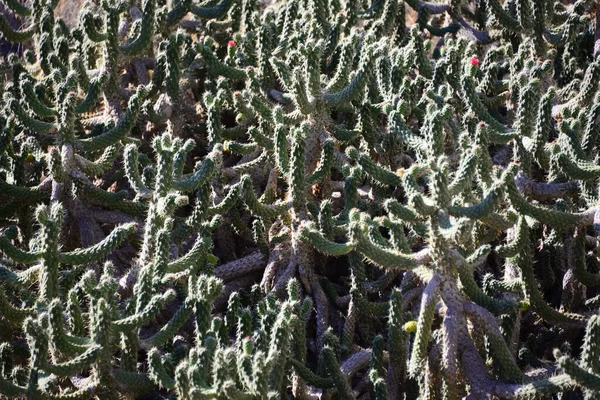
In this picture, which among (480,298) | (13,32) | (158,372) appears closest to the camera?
(158,372)

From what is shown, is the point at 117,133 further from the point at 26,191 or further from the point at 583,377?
the point at 583,377

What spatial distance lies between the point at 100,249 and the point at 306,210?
1.17m

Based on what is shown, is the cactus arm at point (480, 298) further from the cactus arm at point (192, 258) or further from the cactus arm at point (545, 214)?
the cactus arm at point (192, 258)

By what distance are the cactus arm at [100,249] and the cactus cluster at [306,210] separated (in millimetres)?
12

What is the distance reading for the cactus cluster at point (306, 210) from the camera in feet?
13.4

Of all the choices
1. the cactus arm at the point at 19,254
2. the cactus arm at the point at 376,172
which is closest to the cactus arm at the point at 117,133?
the cactus arm at the point at 19,254

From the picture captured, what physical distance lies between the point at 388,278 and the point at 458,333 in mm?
874

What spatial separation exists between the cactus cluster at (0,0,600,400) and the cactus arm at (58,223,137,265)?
12 mm

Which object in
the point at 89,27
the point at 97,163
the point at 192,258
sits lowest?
the point at 192,258

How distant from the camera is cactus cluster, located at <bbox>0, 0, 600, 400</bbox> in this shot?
4.09 m


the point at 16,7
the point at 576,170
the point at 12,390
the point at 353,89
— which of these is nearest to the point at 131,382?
the point at 12,390

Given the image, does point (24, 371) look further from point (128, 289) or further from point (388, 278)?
point (388, 278)

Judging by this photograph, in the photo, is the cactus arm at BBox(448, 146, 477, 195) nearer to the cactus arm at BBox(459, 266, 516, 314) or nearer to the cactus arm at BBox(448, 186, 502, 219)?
the cactus arm at BBox(448, 186, 502, 219)

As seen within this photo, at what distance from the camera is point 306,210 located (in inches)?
203
